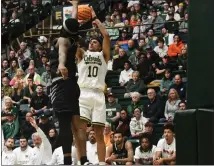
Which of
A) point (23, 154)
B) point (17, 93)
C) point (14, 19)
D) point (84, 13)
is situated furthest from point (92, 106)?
point (14, 19)

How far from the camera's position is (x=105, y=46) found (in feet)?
28.8

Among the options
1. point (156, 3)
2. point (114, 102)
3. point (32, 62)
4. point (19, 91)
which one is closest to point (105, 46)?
point (114, 102)

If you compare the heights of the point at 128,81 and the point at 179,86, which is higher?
the point at 128,81

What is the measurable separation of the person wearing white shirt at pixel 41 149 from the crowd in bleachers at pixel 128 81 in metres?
0.14

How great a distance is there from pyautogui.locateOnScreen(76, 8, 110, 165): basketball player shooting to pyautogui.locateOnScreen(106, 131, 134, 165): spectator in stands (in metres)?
1.85

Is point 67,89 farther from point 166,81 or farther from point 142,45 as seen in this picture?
point 142,45

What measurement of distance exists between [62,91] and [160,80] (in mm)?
7075

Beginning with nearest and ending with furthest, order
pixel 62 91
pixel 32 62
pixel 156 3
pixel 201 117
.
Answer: pixel 201 117 → pixel 62 91 → pixel 32 62 → pixel 156 3

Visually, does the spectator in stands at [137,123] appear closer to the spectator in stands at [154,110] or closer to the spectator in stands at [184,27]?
the spectator in stands at [154,110]

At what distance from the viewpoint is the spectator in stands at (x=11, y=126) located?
1476cm

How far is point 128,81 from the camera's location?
51.0 feet

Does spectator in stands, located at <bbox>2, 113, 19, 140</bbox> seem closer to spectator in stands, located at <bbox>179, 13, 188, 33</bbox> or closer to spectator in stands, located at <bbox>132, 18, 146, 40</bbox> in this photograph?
spectator in stands, located at <bbox>132, 18, 146, 40</bbox>

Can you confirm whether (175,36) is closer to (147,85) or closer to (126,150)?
(147,85)

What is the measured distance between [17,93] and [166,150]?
22.3ft
